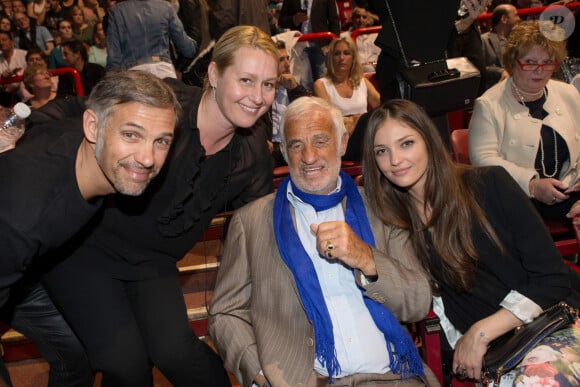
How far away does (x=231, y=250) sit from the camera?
257 centimetres

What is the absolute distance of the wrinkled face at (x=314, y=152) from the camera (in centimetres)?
252

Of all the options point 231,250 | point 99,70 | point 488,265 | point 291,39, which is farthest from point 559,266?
point 99,70

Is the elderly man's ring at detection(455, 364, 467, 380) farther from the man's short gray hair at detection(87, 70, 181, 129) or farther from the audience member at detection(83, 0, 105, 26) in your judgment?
the audience member at detection(83, 0, 105, 26)

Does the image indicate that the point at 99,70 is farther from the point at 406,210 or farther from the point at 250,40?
the point at 406,210

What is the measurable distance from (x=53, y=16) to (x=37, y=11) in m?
0.21

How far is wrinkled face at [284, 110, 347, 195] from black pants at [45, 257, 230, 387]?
2.46 feet

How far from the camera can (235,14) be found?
5.23 metres

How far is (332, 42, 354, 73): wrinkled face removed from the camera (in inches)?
209

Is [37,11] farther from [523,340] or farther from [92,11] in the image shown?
[523,340]

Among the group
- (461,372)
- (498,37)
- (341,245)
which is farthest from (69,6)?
(461,372)

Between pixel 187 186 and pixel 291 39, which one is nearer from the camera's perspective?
pixel 187 186

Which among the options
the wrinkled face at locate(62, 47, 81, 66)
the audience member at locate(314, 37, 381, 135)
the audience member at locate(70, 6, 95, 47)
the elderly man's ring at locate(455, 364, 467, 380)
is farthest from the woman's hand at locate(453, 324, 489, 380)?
the audience member at locate(70, 6, 95, 47)

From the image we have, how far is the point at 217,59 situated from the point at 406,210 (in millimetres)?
1037

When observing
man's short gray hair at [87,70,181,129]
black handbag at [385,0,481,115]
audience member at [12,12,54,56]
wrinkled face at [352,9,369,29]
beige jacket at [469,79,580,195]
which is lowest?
audience member at [12,12,54,56]
